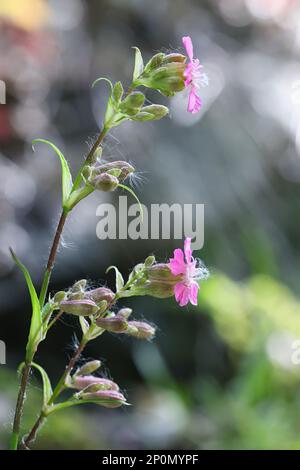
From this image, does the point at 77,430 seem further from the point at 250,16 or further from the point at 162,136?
the point at 250,16

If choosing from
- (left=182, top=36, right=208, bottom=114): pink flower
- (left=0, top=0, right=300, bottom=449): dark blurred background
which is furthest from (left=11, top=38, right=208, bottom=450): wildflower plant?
(left=0, top=0, right=300, bottom=449): dark blurred background

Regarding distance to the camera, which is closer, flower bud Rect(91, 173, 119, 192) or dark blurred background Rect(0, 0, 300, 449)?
flower bud Rect(91, 173, 119, 192)

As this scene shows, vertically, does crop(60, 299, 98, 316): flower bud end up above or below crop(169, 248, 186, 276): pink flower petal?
below

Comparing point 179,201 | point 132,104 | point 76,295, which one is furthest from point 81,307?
point 179,201

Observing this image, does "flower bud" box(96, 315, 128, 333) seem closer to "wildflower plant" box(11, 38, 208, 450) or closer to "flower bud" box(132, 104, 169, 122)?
"wildflower plant" box(11, 38, 208, 450)

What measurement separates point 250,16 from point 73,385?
1908 mm

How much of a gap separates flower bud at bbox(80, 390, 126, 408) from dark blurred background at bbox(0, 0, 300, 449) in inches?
33.9

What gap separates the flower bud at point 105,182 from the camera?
41cm

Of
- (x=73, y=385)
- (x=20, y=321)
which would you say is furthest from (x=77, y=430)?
(x=73, y=385)

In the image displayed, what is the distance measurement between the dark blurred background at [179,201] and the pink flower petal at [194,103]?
0.86 m

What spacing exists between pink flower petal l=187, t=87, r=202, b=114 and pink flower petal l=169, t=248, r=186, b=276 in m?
0.09

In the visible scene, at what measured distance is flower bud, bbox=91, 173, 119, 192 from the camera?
0.41 meters

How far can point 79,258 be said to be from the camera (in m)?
1.65

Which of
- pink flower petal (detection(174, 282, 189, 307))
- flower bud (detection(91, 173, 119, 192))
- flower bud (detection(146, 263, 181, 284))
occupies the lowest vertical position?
pink flower petal (detection(174, 282, 189, 307))
